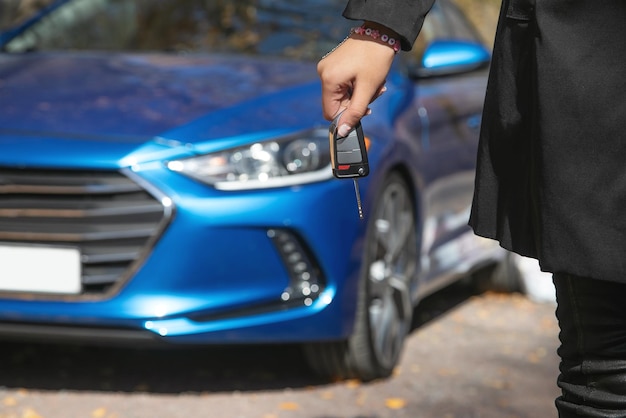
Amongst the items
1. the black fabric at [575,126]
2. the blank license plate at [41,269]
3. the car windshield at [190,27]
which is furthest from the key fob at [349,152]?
the car windshield at [190,27]

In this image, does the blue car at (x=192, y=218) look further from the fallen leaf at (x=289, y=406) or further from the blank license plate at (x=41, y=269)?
the fallen leaf at (x=289, y=406)

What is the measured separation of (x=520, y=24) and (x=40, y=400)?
8.44 ft

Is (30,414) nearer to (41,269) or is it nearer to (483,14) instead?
(41,269)

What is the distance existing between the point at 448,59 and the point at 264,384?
1567 millimetres

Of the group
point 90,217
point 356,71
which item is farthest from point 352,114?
point 90,217

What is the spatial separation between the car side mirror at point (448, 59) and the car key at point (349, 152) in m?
2.81

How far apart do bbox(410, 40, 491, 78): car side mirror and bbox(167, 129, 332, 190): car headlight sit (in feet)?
3.62

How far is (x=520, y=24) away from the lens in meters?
2.16

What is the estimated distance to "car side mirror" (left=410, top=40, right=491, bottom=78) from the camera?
512cm

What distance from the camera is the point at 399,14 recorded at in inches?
85.1

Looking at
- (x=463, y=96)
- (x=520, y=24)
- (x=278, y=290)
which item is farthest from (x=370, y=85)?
(x=463, y=96)

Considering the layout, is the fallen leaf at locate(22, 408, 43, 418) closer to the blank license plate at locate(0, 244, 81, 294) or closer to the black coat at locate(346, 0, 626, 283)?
the blank license plate at locate(0, 244, 81, 294)

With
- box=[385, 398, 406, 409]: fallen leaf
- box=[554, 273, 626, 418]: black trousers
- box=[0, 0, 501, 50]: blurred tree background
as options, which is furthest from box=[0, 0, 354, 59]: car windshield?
box=[554, 273, 626, 418]: black trousers

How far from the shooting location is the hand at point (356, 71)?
84.7 inches
